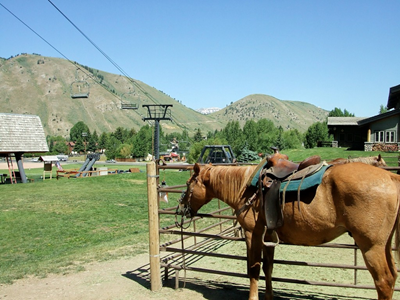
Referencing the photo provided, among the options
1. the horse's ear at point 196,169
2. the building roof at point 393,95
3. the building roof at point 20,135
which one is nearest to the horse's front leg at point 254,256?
the horse's ear at point 196,169

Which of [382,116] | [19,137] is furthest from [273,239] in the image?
[382,116]

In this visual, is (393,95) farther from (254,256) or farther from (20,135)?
(20,135)

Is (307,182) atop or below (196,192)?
atop

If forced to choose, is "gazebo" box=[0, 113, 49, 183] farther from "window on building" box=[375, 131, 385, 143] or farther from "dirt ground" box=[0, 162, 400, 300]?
"window on building" box=[375, 131, 385, 143]

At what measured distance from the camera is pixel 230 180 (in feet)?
15.2

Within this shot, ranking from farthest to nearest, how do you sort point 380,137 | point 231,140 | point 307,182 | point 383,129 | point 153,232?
point 231,140 → point 380,137 → point 383,129 → point 153,232 → point 307,182

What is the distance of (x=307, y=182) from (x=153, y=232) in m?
2.74

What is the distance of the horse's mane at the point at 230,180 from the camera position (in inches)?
179

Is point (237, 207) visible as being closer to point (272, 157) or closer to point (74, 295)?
point (272, 157)

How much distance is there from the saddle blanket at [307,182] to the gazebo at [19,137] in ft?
87.3

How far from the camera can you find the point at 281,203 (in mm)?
3934

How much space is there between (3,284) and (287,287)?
15.4 feet

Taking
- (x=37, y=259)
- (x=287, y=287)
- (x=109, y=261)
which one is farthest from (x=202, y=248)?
(x=37, y=259)

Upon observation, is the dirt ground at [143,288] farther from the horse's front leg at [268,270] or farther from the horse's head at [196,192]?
the horse's head at [196,192]
